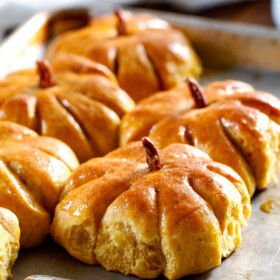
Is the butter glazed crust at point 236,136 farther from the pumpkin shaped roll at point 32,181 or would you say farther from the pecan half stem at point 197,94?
the pumpkin shaped roll at point 32,181

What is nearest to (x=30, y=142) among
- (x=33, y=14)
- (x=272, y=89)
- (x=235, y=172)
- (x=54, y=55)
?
(x=235, y=172)

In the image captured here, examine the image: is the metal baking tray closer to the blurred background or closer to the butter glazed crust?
the butter glazed crust

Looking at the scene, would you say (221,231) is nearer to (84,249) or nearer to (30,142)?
(84,249)

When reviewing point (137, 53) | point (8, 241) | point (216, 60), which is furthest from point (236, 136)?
point (216, 60)

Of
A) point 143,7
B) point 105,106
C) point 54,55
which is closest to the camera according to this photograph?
point 105,106

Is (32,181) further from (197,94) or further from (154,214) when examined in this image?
(197,94)
